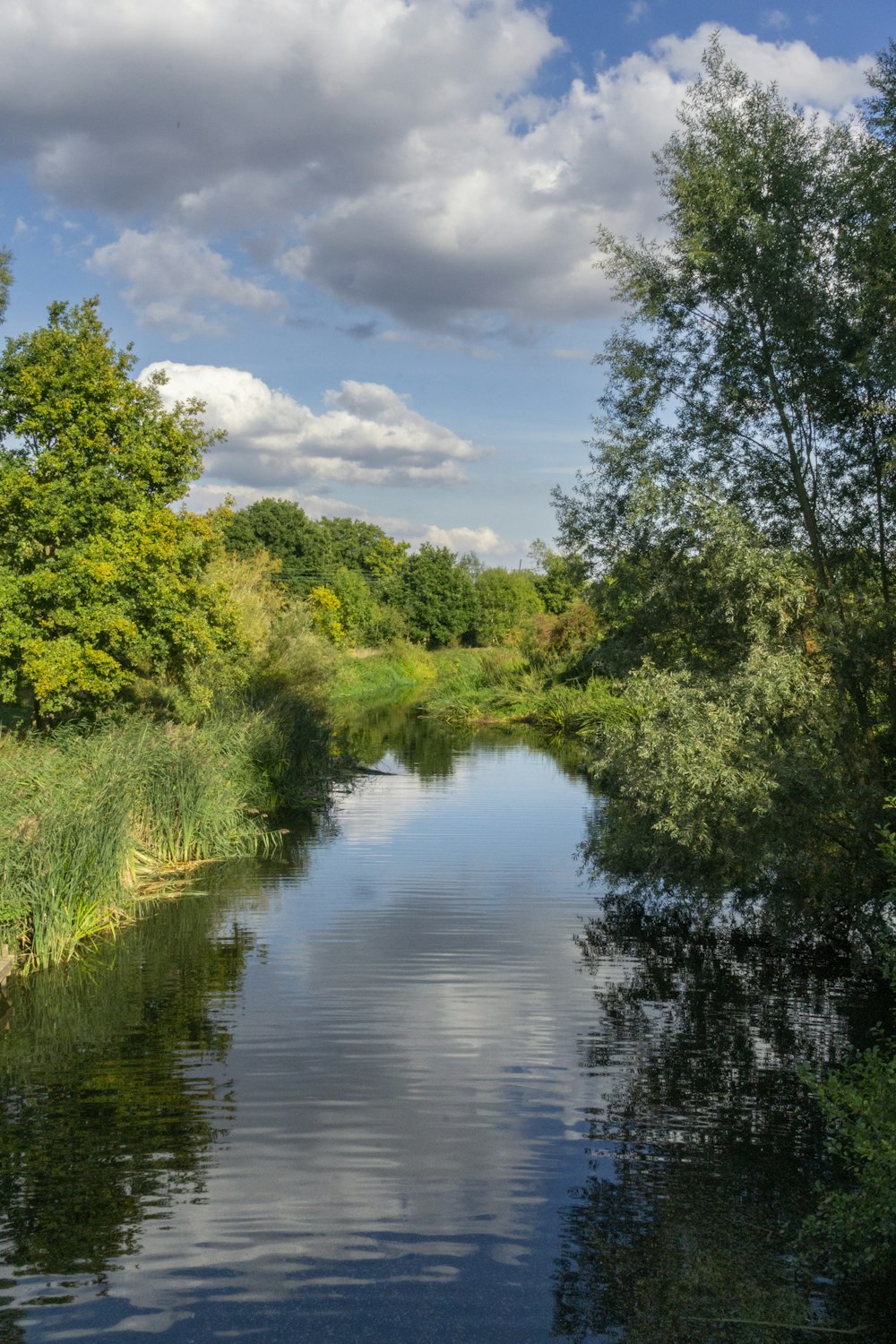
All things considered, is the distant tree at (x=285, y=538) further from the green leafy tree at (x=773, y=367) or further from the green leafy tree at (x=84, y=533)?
the green leafy tree at (x=773, y=367)

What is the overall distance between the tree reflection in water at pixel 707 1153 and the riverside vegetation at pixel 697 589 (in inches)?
21.7

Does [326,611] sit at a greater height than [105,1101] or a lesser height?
greater

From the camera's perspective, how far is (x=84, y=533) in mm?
19875

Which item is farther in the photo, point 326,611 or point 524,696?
point 326,611

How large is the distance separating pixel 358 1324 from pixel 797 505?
10.9 metres

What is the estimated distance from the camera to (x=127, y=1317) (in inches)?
244

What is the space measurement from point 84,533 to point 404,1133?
13.7 metres

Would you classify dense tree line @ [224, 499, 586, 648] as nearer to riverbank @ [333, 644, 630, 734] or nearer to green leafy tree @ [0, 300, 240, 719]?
riverbank @ [333, 644, 630, 734]

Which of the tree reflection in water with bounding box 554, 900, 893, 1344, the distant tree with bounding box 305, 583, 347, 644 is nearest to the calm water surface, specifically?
the tree reflection in water with bounding box 554, 900, 893, 1344

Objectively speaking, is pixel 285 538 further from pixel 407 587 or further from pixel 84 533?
pixel 84 533

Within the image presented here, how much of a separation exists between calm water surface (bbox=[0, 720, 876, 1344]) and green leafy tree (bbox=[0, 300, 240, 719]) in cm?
584

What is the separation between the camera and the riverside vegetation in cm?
1262

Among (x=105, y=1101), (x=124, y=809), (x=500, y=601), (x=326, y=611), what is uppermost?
(x=500, y=601)

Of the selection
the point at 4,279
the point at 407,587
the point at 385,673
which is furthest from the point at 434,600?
the point at 4,279
